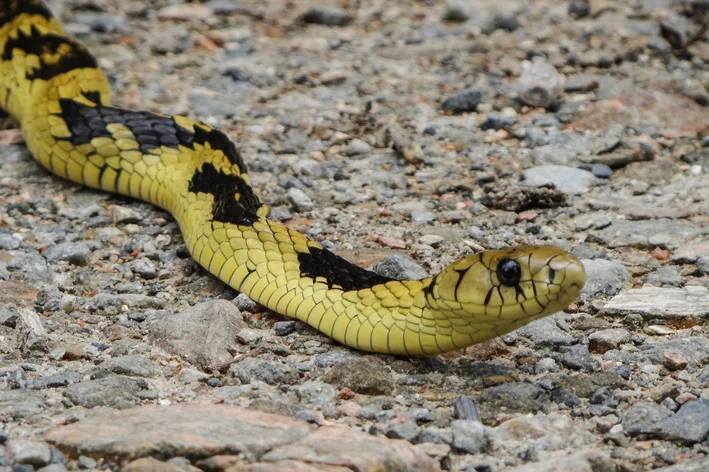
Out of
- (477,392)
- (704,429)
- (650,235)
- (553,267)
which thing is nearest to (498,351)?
(477,392)

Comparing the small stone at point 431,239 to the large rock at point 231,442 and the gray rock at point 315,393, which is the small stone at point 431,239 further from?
the large rock at point 231,442

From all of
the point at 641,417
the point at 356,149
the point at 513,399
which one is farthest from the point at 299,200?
the point at 641,417

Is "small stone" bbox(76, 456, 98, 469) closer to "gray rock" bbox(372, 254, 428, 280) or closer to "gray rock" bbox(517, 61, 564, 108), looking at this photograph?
"gray rock" bbox(372, 254, 428, 280)

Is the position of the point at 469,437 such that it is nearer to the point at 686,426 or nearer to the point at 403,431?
the point at 403,431

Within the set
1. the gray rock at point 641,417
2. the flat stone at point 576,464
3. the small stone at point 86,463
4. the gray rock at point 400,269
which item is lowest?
the gray rock at point 400,269

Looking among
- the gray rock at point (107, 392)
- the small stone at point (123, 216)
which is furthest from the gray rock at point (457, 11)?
the gray rock at point (107, 392)

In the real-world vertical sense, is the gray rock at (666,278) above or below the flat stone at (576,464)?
below

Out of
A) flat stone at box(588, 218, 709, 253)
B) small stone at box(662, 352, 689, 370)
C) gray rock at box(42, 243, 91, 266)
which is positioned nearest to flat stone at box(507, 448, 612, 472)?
small stone at box(662, 352, 689, 370)
